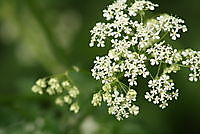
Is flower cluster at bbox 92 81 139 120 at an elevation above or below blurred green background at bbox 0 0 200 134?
below

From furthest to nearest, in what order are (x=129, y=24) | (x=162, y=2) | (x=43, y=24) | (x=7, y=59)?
(x=7, y=59) → (x=162, y=2) → (x=43, y=24) → (x=129, y=24)

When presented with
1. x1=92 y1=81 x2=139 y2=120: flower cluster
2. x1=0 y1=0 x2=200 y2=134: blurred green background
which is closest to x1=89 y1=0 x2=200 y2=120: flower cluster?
x1=92 y1=81 x2=139 y2=120: flower cluster

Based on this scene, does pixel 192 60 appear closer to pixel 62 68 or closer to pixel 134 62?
pixel 134 62

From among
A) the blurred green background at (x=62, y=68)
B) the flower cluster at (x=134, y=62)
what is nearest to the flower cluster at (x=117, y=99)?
the flower cluster at (x=134, y=62)

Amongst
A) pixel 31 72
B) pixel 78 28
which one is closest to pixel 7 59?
pixel 31 72

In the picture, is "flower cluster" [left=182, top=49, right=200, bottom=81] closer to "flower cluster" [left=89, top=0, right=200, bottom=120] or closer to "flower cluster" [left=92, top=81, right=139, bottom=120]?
"flower cluster" [left=89, top=0, right=200, bottom=120]

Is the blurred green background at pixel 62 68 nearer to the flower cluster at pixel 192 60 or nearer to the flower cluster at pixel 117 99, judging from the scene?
the flower cluster at pixel 117 99

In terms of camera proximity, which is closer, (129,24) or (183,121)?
(129,24)

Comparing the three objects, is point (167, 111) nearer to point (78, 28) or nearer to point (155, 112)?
point (155, 112)
